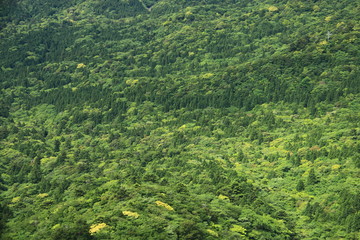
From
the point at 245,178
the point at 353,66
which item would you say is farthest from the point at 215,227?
the point at 353,66

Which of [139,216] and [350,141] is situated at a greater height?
[139,216]

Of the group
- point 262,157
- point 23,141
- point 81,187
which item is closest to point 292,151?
point 262,157

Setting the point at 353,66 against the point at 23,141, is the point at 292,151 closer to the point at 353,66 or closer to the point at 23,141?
the point at 353,66

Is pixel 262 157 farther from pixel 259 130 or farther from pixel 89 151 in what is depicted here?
pixel 89 151

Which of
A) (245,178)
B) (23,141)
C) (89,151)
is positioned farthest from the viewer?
(23,141)

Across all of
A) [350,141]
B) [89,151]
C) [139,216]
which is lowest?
[89,151]

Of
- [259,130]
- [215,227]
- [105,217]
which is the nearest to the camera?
[105,217]

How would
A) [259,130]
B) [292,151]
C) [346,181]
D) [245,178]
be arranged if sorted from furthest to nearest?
[259,130] < [292,151] < [245,178] < [346,181]

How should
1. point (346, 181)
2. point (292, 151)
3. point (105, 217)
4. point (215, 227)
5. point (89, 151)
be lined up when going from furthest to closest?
point (89, 151) → point (292, 151) → point (346, 181) → point (215, 227) → point (105, 217)

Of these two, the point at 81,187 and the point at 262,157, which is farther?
the point at 262,157
